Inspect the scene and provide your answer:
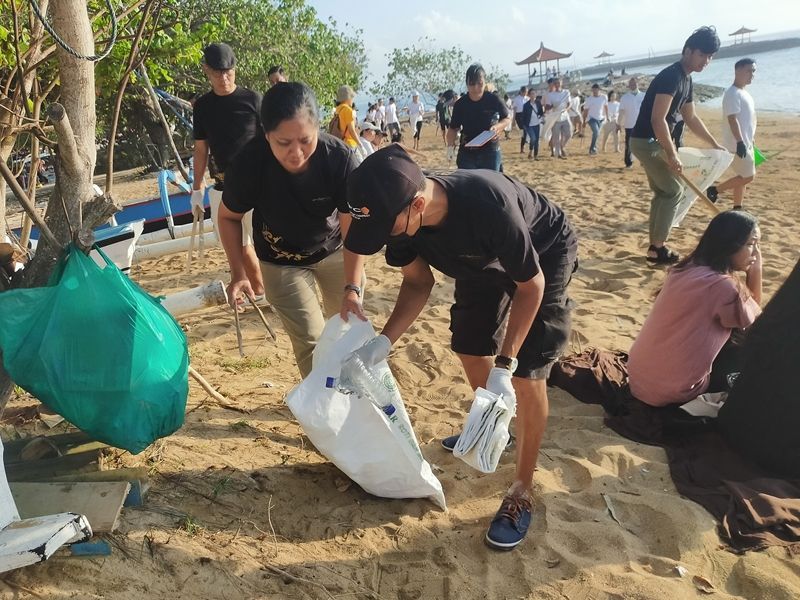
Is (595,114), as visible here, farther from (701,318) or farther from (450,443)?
(450,443)

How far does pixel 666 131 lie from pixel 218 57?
3384 millimetres

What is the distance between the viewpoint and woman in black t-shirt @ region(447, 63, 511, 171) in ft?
18.4

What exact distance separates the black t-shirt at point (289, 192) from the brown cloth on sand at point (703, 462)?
1.62m

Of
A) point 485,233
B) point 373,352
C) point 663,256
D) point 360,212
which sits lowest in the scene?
point 663,256

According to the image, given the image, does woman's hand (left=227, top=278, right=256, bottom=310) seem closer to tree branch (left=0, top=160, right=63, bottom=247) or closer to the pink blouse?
tree branch (left=0, top=160, right=63, bottom=247)

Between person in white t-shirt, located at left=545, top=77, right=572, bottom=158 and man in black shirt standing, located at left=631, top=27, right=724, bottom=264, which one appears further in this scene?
person in white t-shirt, located at left=545, top=77, right=572, bottom=158

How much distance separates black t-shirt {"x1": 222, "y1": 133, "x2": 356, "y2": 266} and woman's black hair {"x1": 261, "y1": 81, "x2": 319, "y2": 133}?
25 centimetres

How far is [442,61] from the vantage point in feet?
132

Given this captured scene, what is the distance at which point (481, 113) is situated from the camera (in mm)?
5707

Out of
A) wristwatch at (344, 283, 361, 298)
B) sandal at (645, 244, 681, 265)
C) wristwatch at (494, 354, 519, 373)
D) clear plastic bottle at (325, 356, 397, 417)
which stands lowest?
sandal at (645, 244, 681, 265)

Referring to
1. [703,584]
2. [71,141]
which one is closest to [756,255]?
[703,584]

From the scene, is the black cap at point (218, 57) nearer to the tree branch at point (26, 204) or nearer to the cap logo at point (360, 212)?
the tree branch at point (26, 204)

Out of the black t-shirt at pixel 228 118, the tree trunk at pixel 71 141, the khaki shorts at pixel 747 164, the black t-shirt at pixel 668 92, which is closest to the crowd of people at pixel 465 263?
the tree trunk at pixel 71 141

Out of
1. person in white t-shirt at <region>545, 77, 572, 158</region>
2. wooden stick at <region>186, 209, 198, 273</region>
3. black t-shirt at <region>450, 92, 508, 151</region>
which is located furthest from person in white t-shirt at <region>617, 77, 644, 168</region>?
wooden stick at <region>186, 209, 198, 273</region>
